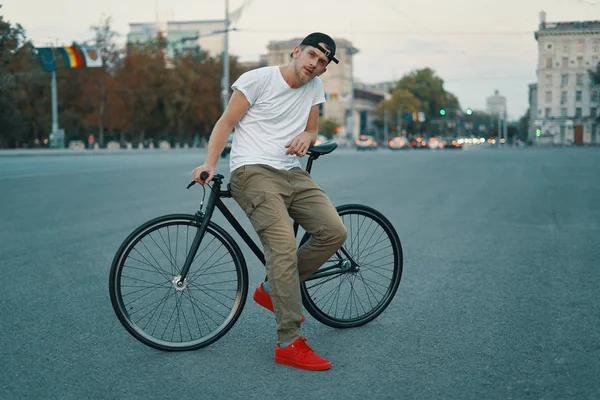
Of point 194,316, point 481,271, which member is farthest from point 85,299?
point 481,271

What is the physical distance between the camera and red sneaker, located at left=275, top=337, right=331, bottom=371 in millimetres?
3949

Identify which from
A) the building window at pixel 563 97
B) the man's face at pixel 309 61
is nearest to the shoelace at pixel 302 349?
the man's face at pixel 309 61

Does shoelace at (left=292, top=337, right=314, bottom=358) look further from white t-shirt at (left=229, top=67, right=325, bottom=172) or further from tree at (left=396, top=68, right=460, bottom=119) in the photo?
tree at (left=396, top=68, right=460, bottom=119)

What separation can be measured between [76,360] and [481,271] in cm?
380

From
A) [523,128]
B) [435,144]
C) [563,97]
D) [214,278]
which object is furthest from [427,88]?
[214,278]

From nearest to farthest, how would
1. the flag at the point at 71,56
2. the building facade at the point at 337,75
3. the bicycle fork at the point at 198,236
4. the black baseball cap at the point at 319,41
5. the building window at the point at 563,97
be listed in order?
1. the black baseball cap at the point at 319,41
2. the bicycle fork at the point at 198,236
3. the flag at the point at 71,56
4. the building window at the point at 563,97
5. the building facade at the point at 337,75

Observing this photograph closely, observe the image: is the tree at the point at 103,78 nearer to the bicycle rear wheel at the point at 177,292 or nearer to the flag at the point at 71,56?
the flag at the point at 71,56

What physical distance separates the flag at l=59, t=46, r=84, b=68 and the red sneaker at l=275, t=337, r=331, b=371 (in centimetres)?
4791

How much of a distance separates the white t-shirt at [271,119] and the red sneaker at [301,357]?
0.92 meters

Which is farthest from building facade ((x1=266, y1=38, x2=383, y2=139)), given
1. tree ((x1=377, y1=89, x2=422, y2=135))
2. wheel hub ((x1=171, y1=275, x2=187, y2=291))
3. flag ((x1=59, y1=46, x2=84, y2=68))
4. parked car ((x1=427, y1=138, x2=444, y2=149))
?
wheel hub ((x1=171, y1=275, x2=187, y2=291))

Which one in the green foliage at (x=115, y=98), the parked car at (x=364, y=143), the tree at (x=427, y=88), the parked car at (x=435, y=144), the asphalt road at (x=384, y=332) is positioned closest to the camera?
the asphalt road at (x=384, y=332)

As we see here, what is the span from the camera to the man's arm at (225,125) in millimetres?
4098

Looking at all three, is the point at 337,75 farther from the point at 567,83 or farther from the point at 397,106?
the point at 567,83

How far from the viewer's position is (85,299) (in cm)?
568
